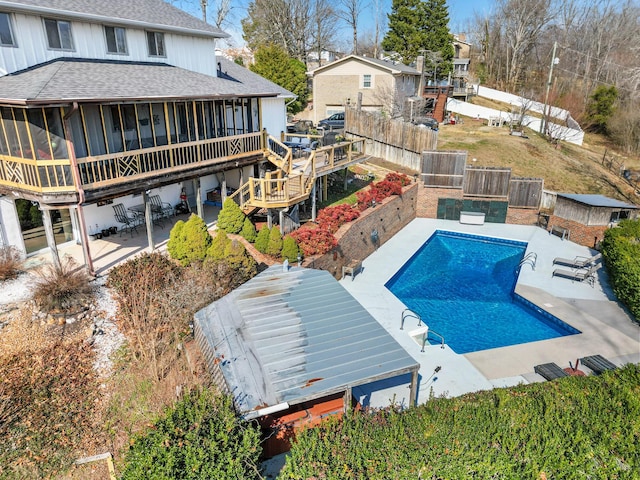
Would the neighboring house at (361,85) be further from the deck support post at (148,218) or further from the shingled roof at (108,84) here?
the deck support post at (148,218)

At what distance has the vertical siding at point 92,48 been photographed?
1368cm

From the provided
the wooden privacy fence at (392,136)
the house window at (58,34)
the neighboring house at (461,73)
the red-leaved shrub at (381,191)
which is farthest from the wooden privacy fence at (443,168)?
the neighboring house at (461,73)

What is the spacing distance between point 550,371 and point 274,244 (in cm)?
963

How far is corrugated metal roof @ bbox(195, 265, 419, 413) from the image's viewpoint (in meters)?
8.71

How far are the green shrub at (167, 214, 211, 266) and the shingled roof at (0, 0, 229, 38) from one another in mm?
7975

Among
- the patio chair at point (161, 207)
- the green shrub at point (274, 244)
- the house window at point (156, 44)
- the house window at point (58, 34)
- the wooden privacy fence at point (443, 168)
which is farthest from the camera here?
the wooden privacy fence at point (443, 168)

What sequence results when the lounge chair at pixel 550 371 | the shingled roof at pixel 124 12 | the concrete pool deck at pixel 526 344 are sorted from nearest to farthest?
the lounge chair at pixel 550 371
the concrete pool deck at pixel 526 344
the shingled roof at pixel 124 12

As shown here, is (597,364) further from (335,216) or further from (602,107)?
(602,107)

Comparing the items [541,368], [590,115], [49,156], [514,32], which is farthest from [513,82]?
[49,156]

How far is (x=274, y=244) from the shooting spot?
16156 mm

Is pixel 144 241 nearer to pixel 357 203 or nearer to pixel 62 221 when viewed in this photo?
pixel 62 221

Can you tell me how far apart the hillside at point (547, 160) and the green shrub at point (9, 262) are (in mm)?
27170

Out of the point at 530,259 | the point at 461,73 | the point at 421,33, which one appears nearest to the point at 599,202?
the point at 530,259

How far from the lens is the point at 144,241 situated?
16.9 meters
